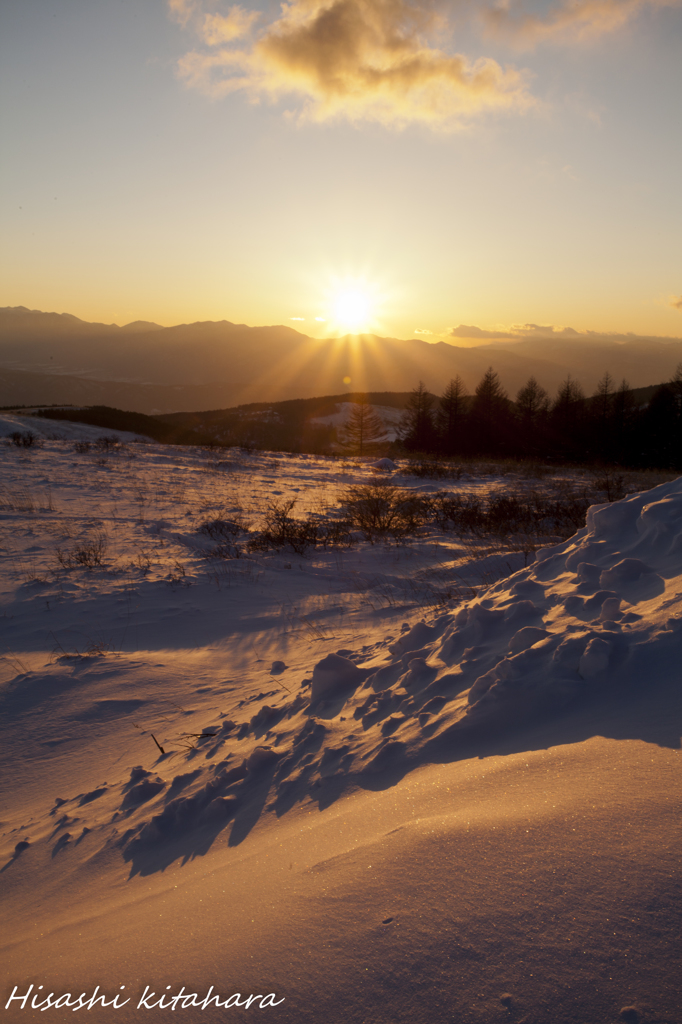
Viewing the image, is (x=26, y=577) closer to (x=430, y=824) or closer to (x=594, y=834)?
(x=430, y=824)

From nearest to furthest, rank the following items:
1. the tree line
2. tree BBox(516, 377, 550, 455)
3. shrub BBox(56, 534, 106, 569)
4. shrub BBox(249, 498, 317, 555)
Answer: shrub BBox(56, 534, 106, 569) → shrub BBox(249, 498, 317, 555) → the tree line → tree BBox(516, 377, 550, 455)

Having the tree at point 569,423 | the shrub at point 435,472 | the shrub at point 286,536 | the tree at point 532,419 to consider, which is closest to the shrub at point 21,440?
the shrub at point 286,536

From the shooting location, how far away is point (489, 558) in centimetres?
673

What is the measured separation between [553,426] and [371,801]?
164 feet

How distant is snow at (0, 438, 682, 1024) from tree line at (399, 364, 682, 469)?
4142 cm

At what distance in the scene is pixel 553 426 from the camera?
154ft

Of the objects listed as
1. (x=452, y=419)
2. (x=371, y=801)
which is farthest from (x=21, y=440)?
(x=452, y=419)

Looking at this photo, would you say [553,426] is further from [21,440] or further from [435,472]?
[21,440]

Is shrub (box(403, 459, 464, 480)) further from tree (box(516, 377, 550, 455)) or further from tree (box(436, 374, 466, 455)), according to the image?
tree (box(436, 374, 466, 455))

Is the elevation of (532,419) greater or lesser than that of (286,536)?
greater

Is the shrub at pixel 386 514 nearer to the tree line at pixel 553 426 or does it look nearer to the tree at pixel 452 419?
the tree line at pixel 553 426

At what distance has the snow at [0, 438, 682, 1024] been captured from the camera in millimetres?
1136

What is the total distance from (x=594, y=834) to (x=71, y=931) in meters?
1.81

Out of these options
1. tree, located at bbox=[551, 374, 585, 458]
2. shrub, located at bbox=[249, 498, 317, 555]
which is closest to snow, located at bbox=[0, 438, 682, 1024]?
shrub, located at bbox=[249, 498, 317, 555]
